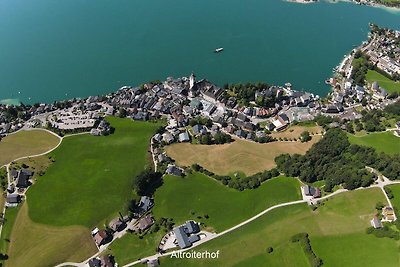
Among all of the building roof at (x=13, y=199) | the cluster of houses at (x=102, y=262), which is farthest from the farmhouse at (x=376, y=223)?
the building roof at (x=13, y=199)

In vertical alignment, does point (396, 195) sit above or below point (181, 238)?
above

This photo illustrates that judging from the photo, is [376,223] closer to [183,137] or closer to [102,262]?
[183,137]

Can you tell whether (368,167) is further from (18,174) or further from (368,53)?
(18,174)

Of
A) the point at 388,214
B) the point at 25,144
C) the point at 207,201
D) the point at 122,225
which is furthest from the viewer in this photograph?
the point at 25,144

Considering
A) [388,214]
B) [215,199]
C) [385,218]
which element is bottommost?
[215,199]

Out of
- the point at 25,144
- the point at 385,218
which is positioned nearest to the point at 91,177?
the point at 25,144
